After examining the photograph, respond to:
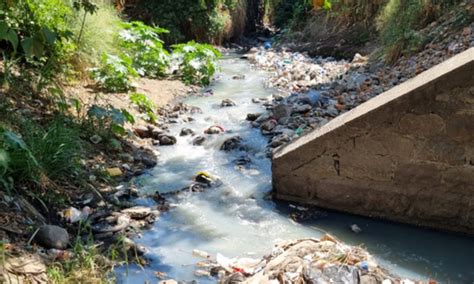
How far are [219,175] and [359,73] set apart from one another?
4541 mm

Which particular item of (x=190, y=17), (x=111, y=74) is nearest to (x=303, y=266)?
(x=111, y=74)

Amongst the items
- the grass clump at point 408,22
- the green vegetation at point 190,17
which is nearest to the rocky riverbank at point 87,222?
the grass clump at point 408,22

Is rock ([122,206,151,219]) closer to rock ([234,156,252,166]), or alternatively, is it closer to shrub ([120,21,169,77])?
rock ([234,156,252,166])

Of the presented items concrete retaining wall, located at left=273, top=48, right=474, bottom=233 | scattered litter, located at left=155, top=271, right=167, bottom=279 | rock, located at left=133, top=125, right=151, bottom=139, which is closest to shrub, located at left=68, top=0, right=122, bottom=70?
rock, located at left=133, top=125, right=151, bottom=139

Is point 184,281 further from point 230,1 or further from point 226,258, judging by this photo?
point 230,1

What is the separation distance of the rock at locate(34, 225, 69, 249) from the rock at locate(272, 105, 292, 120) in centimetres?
370

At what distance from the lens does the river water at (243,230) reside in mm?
3297

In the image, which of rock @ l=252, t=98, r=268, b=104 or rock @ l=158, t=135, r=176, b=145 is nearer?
rock @ l=158, t=135, r=176, b=145

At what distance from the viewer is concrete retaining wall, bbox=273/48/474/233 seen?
353 cm

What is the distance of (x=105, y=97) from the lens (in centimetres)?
650

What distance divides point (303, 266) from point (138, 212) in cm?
165

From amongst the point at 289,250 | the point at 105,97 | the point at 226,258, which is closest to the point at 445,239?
the point at 289,250

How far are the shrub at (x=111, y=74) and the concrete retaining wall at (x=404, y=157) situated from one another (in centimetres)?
338

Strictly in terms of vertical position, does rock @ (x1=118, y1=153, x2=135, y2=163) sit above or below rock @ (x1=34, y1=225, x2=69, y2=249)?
below
